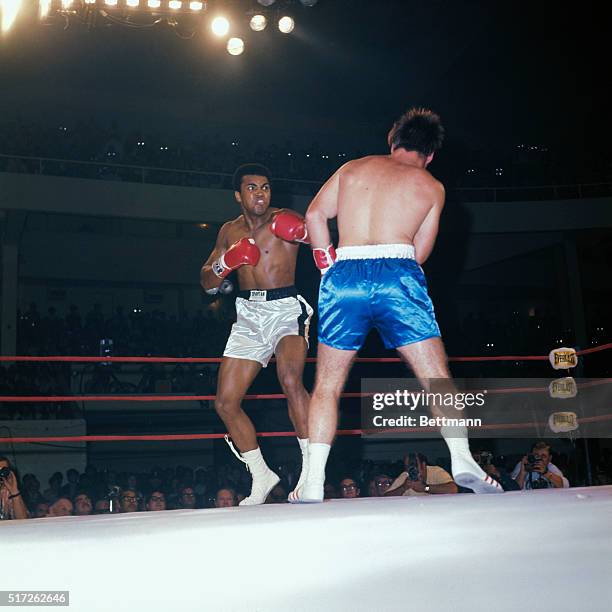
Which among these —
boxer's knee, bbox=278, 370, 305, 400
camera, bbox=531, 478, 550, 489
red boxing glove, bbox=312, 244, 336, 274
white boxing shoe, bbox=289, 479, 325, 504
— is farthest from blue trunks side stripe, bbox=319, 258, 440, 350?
camera, bbox=531, 478, 550, 489

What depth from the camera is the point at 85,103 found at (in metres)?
12.4

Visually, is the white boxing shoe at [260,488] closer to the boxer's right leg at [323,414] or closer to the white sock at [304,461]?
the white sock at [304,461]

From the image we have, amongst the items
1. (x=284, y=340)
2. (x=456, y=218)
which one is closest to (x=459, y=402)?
(x=284, y=340)

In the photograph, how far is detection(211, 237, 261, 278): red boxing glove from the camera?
3.30 metres

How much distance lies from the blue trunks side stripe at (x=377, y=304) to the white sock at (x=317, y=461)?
337mm

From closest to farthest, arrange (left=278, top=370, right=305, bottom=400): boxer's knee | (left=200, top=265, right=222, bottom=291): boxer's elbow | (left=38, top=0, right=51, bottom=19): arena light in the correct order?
(left=278, top=370, right=305, bottom=400): boxer's knee, (left=200, top=265, right=222, bottom=291): boxer's elbow, (left=38, top=0, right=51, bottom=19): arena light

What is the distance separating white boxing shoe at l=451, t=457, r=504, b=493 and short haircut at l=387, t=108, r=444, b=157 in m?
1.11

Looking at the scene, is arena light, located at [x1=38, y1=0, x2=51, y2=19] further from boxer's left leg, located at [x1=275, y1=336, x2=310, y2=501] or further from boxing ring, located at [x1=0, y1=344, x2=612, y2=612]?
boxing ring, located at [x1=0, y1=344, x2=612, y2=612]

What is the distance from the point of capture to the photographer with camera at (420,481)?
14.2 feet

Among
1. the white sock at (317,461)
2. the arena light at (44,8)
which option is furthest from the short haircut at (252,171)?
the arena light at (44,8)

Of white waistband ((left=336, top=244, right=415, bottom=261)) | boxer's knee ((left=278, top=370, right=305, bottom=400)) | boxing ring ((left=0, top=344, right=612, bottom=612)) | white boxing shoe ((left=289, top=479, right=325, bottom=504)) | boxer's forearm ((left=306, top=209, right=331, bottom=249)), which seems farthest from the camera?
boxer's knee ((left=278, top=370, right=305, bottom=400))

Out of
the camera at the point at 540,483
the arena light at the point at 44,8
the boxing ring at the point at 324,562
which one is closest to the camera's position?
the boxing ring at the point at 324,562

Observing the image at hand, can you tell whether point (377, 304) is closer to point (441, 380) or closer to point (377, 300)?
point (377, 300)

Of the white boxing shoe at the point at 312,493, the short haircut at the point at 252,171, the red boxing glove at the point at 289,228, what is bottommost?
the white boxing shoe at the point at 312,493
